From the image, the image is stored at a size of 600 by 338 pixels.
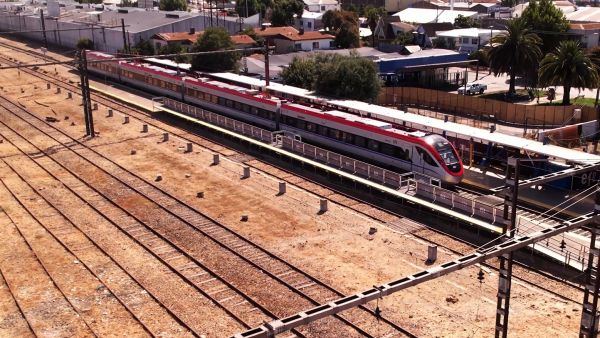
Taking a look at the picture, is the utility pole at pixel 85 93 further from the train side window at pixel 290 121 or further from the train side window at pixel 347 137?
the train side window at pixel 347 137

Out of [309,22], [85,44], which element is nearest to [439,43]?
[309,22]

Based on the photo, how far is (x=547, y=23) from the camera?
63.1 meters

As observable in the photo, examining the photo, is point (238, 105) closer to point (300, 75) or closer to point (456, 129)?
point (300, 75)

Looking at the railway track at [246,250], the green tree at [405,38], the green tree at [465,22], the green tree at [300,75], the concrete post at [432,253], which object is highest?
the green tree at [465,22]

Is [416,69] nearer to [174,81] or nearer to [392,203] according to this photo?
[174,81]

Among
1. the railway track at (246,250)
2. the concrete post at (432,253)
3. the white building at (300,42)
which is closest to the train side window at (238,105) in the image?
the railway track at (246,250)

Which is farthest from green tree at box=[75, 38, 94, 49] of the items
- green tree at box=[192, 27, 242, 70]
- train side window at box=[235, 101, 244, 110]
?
train side window at box=[235, 101, 244, 110]

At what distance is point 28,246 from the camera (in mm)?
23984

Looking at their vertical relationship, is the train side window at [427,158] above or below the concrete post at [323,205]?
above

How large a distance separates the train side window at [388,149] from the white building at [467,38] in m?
53.2

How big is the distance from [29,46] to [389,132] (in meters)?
80.0

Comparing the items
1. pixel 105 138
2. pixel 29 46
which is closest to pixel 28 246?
pixel 105 138

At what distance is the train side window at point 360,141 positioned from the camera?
31316 mm

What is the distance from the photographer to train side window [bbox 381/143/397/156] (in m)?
29.6
